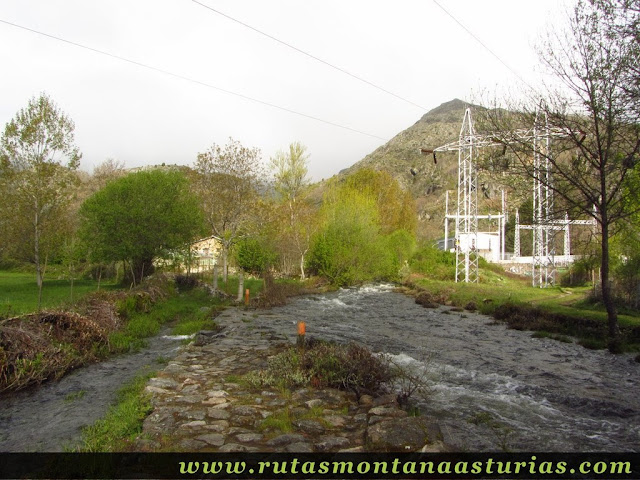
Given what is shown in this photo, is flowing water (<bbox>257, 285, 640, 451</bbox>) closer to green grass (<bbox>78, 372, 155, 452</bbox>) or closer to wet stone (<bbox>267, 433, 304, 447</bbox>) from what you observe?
wet stone (<bbox>267, 433, 304, 447</bbox>)

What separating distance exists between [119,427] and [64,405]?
273 cm

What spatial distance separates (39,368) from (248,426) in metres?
5.85

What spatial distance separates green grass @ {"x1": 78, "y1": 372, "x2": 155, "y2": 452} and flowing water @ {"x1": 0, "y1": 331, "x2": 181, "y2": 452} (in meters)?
0.28

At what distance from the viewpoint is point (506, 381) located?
31.4 feet

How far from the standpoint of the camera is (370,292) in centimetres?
3281

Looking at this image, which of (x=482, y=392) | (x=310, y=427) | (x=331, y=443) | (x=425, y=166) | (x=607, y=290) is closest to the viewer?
(x=331, y=443)

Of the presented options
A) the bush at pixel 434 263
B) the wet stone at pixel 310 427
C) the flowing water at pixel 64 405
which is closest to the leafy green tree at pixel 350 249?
the bush at pixel 434 263

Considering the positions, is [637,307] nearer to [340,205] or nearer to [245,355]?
[245,355]

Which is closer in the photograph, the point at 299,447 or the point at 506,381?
the point at 299,447

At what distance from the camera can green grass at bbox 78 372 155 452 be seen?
5.33 metres

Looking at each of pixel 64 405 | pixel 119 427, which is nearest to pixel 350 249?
pixel 64 405

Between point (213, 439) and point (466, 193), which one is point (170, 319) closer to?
point (213, 439)

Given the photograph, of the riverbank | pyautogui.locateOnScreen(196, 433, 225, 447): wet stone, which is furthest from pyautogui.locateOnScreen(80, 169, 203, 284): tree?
pyautogui.locateOnScreen(196, 433, 225, 447): wet stone

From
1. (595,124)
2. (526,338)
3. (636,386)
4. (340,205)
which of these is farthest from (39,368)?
(340,205)
